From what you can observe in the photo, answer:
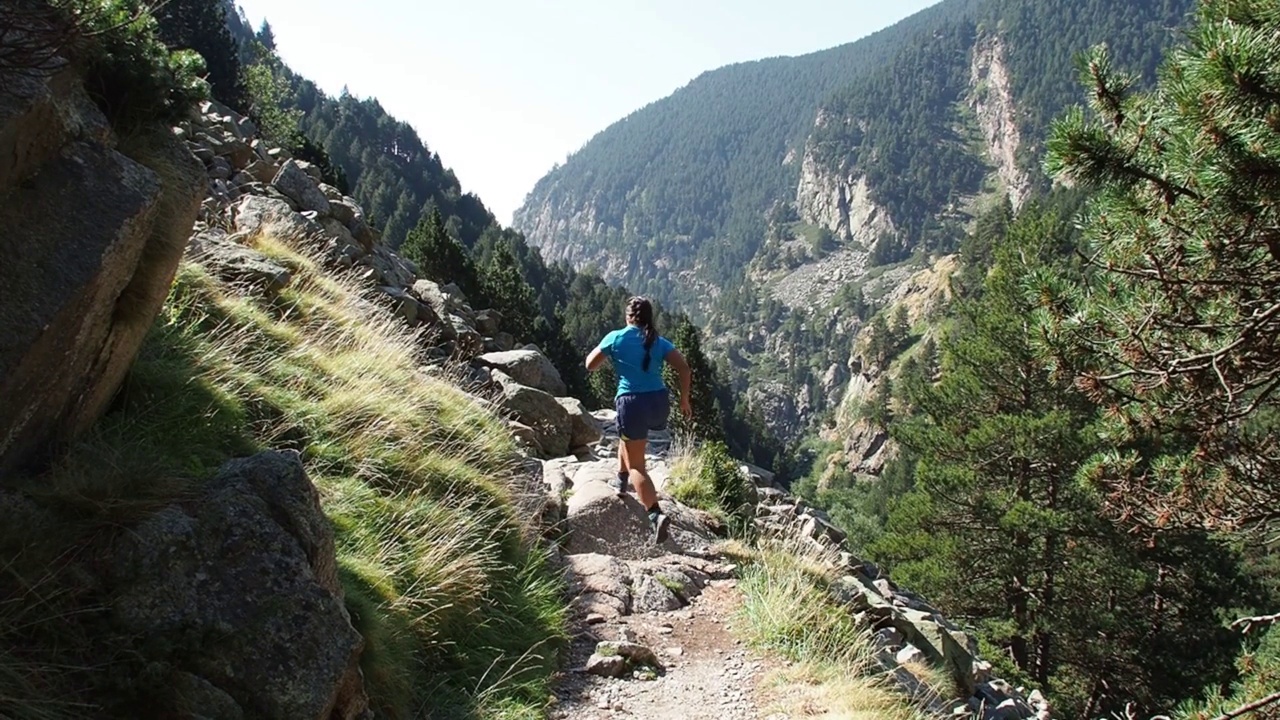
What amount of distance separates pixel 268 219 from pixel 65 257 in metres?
7.40

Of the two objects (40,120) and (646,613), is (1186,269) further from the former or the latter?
(40,120)

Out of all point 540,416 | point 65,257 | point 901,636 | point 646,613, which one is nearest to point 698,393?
point 540,416

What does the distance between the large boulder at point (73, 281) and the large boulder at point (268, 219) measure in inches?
233

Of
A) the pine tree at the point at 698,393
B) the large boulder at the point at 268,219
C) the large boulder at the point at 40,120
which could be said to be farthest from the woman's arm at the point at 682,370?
the pine tree at the point at 698,393

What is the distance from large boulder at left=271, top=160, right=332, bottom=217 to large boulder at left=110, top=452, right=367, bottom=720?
10772 mm

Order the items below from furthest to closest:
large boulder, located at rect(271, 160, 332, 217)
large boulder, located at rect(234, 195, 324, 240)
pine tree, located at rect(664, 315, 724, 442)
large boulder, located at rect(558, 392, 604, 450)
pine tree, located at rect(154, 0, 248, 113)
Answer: pine tree, located at rect(154, 0, 248, 113)
pine tree, located at rect(664, 315, 724, 442)
large boulder, located at rect(271, 160, 332, 217)
large boulder, located at rect(558, 392, 604, 450)
large boulder, located at rect(234, 195, 324, 240)

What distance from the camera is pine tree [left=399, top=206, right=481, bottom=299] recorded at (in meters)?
34.5

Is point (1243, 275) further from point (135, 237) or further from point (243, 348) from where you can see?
point (243, 348)

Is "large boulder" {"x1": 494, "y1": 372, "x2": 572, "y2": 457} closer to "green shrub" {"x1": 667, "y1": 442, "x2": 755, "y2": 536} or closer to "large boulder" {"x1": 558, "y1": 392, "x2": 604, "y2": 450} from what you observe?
"large boulder" {"x1": 558, "y1": 392, "x2": 604, "y2": 450}

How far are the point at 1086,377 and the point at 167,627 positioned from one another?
555 cm

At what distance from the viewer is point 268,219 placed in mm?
9977

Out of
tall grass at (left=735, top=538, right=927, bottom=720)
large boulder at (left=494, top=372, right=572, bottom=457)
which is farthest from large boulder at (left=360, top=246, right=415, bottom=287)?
tall grass at (left=735, top=538, right=927, bottom=720)

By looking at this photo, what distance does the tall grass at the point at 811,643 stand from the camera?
4.59 metres

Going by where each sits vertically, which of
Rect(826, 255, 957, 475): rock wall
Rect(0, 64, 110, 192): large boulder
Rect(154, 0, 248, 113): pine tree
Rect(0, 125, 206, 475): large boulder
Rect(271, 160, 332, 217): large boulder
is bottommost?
Rect(826, 255, 957, 475): rock wall
